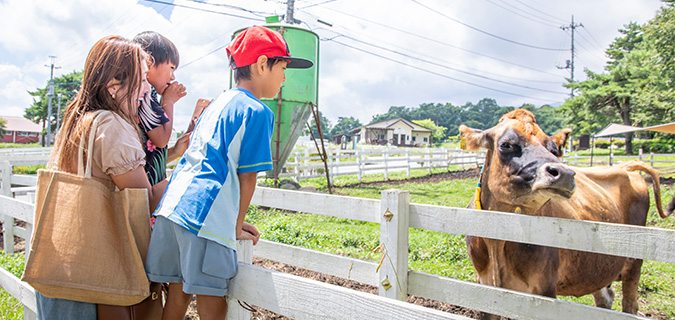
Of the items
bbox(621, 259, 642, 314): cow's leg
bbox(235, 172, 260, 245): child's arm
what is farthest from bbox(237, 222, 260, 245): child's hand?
bbox(621, 259, 642, 314): cow's leg

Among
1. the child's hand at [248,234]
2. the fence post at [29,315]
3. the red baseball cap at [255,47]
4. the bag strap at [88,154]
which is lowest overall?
the fence post at [29,315]

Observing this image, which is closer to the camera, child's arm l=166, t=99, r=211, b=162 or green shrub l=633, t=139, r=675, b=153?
child's arm l=166, t=99, r=211, b=162

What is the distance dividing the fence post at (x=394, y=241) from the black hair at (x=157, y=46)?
1.30m

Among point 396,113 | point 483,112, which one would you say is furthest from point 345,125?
point 483,112

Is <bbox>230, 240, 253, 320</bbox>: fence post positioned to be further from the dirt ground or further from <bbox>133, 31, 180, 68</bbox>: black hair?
the dirt ground

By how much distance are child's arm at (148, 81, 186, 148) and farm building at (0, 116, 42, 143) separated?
76707 mm

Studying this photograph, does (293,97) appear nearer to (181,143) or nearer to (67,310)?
(181,143)

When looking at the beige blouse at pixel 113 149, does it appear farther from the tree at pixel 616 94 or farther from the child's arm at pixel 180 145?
the tree at pixel 616 94

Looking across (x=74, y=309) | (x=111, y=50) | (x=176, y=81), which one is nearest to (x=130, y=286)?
(x=74, y=309)

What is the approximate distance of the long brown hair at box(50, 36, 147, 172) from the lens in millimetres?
1557

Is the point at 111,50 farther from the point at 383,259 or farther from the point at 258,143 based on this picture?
the point at 383,259

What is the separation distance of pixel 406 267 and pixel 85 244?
5.13ft

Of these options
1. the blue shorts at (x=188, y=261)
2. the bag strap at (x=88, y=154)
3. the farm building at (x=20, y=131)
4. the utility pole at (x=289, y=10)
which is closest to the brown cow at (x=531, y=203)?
the blue shorts at (x=188, y=261)

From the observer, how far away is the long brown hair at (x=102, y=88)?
1.56 meters
